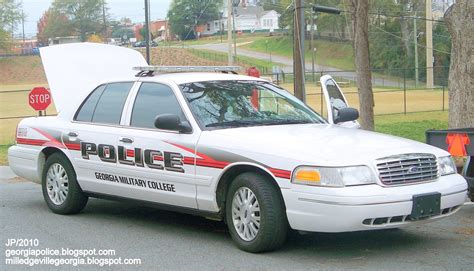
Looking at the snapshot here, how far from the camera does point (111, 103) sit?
8.09 m

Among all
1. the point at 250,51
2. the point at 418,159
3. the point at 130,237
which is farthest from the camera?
the point at 250,51

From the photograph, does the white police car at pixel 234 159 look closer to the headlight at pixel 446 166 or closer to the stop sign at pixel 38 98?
the headlight at pixel 446 166

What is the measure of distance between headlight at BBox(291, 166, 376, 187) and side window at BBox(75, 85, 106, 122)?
325 centimetres

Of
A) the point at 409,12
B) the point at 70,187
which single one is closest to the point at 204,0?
the point at 409,12

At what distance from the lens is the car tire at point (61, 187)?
26.9ft

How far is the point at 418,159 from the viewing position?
6262mm

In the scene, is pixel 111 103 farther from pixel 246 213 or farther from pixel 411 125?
pixel 411 125

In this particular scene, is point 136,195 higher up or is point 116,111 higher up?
point 116,111

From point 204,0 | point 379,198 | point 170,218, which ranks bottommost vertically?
point 170,218

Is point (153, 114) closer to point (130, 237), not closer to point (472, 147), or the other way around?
point (130, 237)

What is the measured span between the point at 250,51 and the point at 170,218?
8249 centimetres

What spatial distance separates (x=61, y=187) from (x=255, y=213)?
9.83 ft

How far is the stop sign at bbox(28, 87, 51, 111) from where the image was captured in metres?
17.3

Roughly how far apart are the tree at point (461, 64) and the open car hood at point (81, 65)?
4.90m
